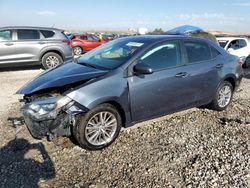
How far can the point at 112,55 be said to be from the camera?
184 inches

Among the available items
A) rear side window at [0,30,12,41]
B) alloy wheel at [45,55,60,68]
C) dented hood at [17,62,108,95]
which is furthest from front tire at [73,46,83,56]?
dented hood at [17,62,108,95]

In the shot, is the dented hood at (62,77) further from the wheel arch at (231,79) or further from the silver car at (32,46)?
the silver car at (32,46)

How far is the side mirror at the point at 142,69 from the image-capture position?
406 centimetres

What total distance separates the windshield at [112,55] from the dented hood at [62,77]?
0.72 feet

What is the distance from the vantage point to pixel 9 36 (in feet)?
33.0

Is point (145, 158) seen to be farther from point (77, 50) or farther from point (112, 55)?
point (77, 50)

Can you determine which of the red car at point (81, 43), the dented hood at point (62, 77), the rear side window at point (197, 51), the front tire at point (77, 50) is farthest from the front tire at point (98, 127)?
the front tire at point (77, 50)

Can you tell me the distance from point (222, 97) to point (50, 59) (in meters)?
7.08

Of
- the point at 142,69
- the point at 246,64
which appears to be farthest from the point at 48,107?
the point at 246,64

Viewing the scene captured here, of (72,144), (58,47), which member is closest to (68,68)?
(72,144)

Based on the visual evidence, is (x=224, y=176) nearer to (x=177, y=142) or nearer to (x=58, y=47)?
(x=177, y=142)

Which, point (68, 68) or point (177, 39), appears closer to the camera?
point (68, 68)

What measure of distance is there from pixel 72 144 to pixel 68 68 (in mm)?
1257

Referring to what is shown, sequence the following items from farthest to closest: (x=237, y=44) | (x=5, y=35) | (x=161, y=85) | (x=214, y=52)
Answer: (x=237, y=44) → (x=5, y=35) → (x=214, y=52) → (x=161, y=85)
